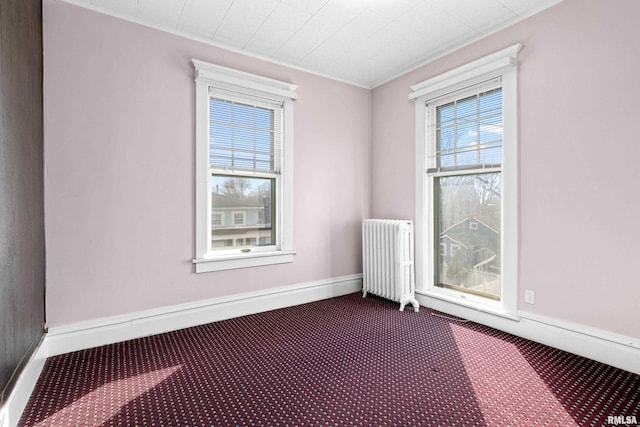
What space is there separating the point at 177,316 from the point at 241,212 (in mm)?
1132

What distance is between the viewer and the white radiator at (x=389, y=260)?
11.3 ft

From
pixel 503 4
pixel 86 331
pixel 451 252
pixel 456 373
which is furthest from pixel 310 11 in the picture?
pixel 86 331

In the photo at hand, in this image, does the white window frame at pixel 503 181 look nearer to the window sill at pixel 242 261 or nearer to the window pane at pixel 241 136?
the window sill at pixel 242 261

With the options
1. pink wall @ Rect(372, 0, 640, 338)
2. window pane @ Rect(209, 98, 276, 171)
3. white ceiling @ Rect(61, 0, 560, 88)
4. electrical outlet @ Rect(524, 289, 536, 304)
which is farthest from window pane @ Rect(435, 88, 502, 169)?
window pane @ Rect(209, 98, 276, 171)

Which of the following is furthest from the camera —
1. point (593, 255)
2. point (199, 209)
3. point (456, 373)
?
point (199, 209)

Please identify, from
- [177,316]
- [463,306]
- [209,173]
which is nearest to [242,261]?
[177,316]

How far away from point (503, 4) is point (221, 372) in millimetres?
3400

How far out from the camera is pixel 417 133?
3.59 m

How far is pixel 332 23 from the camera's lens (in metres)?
2.78

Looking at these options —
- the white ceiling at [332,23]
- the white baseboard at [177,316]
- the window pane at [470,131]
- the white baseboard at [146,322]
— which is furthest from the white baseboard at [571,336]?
the white ceiling at [332,23]

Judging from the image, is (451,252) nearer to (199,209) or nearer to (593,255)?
(593,255)

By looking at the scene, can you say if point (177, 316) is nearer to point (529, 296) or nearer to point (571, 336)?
point (529, 296)

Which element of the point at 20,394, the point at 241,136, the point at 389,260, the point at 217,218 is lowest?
the point at 20,394

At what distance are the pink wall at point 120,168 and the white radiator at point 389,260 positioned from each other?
1125 millimetres
